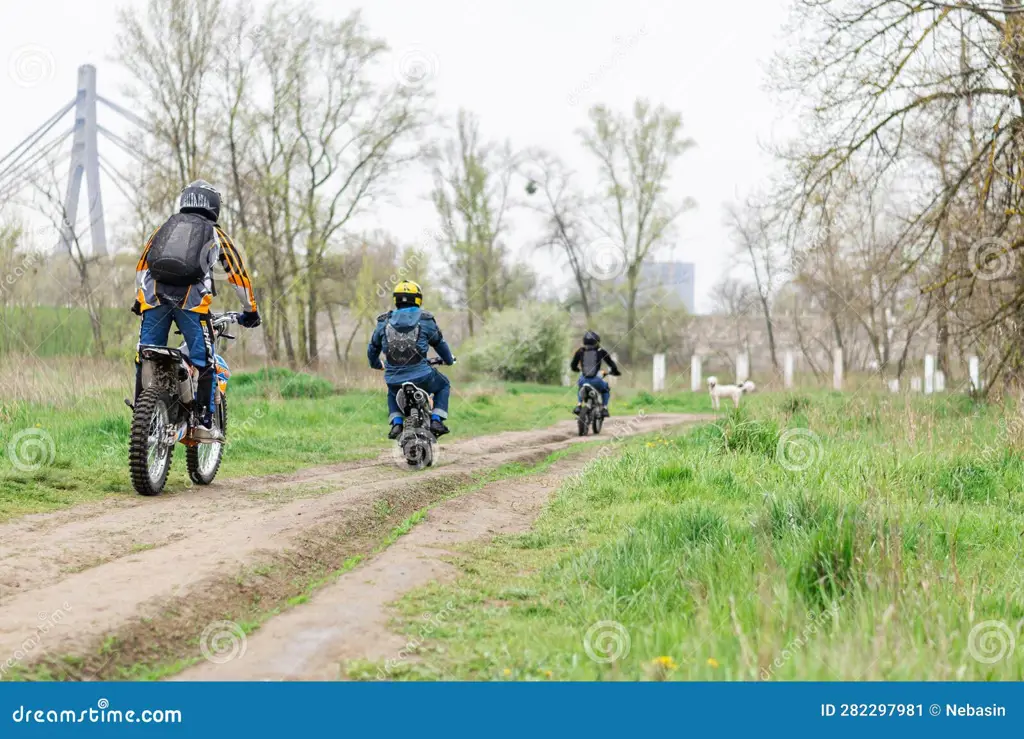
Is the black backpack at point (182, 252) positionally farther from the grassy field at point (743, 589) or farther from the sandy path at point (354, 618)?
the grassy field at point (743, 589)

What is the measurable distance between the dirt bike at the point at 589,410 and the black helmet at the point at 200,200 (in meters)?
8.11

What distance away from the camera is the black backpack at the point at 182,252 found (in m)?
6.90

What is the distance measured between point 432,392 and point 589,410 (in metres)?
5.19

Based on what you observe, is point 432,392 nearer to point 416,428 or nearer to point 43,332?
point 416,428

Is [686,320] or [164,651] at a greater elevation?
[686,320]

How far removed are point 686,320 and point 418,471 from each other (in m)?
40.9

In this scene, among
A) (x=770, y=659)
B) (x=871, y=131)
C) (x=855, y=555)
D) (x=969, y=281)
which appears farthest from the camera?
(x=969, y=281)

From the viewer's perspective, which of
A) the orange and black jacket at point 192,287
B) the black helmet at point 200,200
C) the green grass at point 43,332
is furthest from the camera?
the green grass at point 43,332

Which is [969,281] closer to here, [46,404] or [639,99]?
[46,404]

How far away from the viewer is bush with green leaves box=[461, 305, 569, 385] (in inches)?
1273

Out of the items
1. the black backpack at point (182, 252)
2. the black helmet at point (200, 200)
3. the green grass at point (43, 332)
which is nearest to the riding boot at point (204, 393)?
the black backpack at point (182, 252)

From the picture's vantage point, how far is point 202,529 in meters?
5.54

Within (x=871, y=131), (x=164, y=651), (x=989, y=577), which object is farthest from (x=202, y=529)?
(x=871, y=131)

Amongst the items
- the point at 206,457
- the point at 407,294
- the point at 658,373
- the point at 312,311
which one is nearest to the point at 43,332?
the point at 407,294
